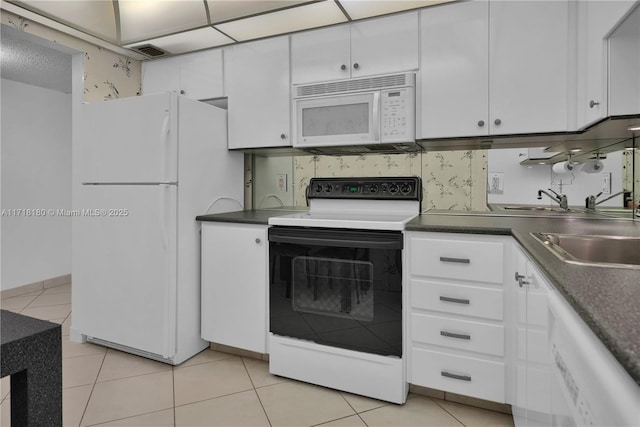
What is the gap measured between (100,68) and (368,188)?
87.4 inches

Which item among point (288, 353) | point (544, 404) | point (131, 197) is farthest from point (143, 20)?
point (544, 404)

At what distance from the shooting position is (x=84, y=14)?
2.51 metres

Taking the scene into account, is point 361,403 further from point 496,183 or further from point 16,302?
point 16,302

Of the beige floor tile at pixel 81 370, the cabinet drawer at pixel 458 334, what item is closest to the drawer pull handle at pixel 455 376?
the cabinet drawer at pixel 458 334

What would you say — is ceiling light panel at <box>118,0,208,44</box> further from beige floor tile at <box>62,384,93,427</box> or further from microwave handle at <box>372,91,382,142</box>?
beige floor tile at <box>62,384,93,427</box>

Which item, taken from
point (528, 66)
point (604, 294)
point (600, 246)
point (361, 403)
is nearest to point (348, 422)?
point (361, 403)

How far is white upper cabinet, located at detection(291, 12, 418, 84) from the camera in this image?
86.8 inches

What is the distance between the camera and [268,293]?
2.21 m

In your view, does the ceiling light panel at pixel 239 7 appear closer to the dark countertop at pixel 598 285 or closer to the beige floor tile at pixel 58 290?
the dark countertop at pixel 598 285

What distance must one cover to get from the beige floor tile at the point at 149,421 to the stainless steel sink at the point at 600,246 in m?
1.79

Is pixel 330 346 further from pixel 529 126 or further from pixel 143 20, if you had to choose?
pixel 143 20

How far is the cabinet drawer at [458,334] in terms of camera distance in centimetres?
171

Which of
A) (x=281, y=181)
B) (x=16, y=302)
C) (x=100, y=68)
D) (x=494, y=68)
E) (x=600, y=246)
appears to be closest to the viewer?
(x=600, y=246)

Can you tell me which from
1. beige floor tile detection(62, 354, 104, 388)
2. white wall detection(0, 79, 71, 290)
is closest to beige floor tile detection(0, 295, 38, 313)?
white wall detection(0, 79, 71, 290)
